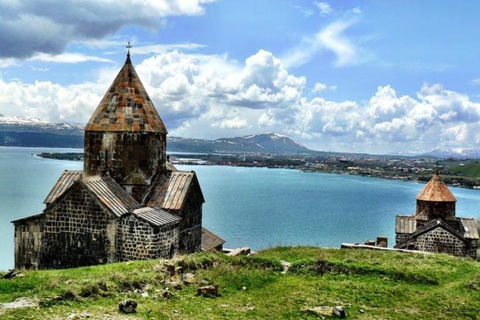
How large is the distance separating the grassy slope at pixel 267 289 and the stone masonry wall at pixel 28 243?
3.25 m

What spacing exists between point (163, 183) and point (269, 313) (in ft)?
24.6

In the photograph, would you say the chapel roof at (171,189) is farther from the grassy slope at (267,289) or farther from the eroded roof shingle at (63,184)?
the grassy slope at (267,289)

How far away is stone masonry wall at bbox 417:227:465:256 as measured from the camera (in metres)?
23.6

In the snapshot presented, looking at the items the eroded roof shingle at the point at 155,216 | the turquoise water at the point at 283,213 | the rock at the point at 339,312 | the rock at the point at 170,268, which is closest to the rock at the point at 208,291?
the rock at the point at 170,268

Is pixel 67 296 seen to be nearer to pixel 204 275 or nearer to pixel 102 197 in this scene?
pixel 204 275

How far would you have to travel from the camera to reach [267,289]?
34.4 ft

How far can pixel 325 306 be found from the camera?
9266 mm

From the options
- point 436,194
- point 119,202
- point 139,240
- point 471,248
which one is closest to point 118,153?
point 119,202

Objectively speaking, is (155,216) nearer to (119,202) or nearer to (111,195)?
(119,202)

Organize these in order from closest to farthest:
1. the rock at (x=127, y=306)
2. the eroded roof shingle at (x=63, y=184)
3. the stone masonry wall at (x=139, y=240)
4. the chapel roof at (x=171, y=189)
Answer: the rock at (x=127, y=306)
the stone masonry wall at (x=139, y=240)
the chapel roof at (x=171, y=189)
the eroded roof shingle at (x=63, y=184)

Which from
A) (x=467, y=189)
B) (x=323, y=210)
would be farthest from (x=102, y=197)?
(x=467, y=189)

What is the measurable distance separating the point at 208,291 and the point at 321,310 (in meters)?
2.35

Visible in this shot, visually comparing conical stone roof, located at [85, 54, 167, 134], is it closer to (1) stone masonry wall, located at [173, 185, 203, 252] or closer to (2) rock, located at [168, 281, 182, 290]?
(1) stone masonry wall, located at [173, 185, 203, 252]

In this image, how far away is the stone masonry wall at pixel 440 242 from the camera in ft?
77.4
